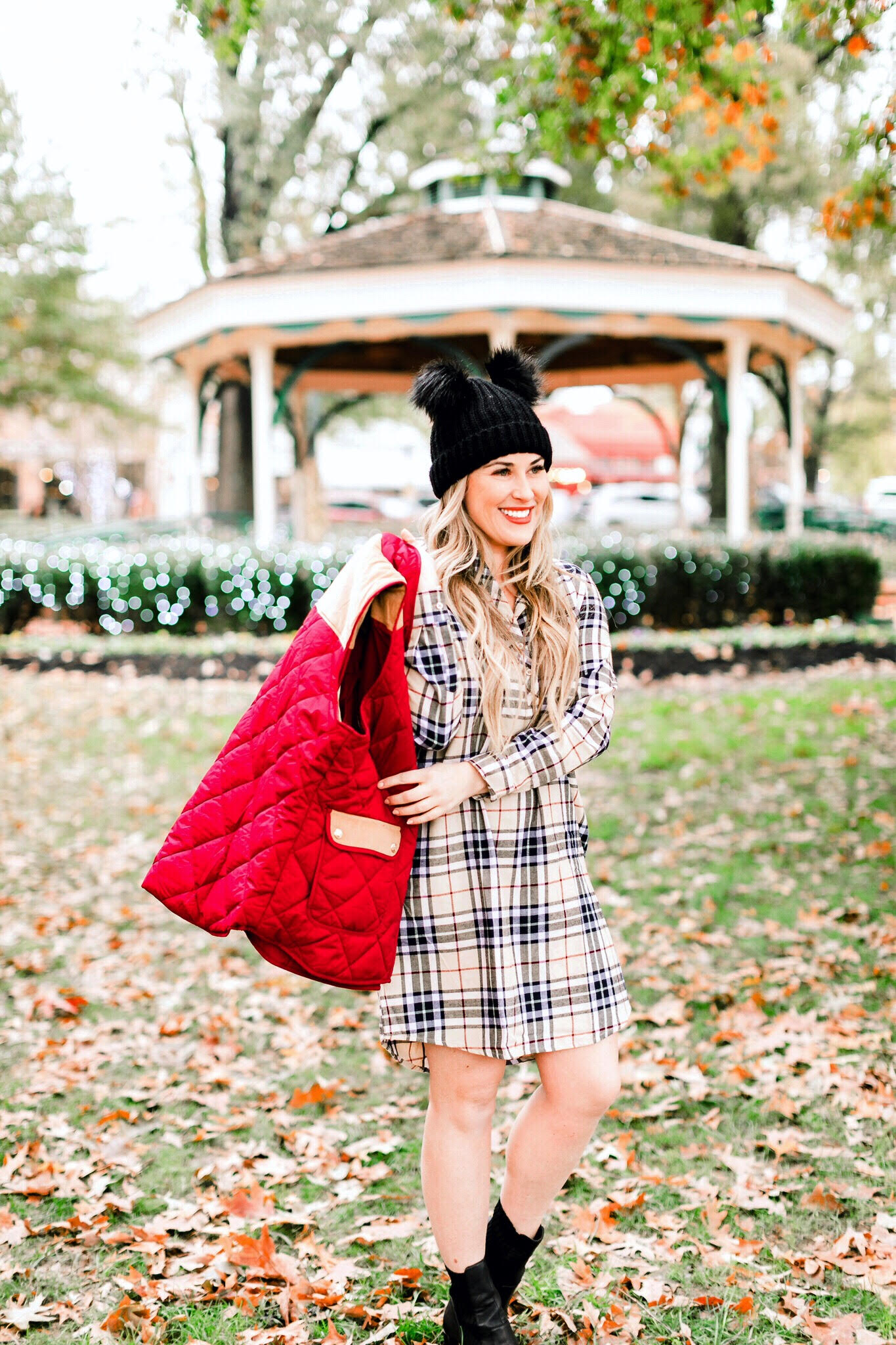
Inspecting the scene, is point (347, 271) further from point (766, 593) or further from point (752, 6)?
point (752, 6)

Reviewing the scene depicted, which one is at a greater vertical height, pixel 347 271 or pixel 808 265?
pixel 808 265

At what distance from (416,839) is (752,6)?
508 centimetres

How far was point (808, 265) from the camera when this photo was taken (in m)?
26.3

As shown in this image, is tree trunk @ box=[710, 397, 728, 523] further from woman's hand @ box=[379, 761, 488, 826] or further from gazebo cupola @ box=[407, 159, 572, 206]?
woman's hand @ box=[379, 761, 488, 826]

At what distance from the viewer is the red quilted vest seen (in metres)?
2.21

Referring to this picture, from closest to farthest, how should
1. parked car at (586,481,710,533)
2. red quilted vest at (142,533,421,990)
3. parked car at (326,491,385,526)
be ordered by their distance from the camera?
red quilted vest at (142,533,421,990) → parked car at (586,481,710,533) → parked car at (326,491,385,526)

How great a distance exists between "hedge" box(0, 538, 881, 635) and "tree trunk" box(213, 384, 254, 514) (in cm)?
526

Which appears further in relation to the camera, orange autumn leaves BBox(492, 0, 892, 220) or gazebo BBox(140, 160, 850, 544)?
gazebo BBox(140, 160, 850, 544)

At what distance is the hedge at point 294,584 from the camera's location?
43.3 ft

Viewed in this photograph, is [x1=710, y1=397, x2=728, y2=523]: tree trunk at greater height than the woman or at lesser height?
greater

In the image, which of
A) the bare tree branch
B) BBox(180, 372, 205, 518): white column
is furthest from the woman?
the bare tree branch

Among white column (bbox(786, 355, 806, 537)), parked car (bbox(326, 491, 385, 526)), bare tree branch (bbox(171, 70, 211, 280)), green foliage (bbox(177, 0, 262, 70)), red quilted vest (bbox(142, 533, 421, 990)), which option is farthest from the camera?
parked car (bbox(326, 491, 385, 526))

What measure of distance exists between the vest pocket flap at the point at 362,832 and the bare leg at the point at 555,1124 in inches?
21.1

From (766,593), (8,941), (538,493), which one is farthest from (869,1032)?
(766,593)
